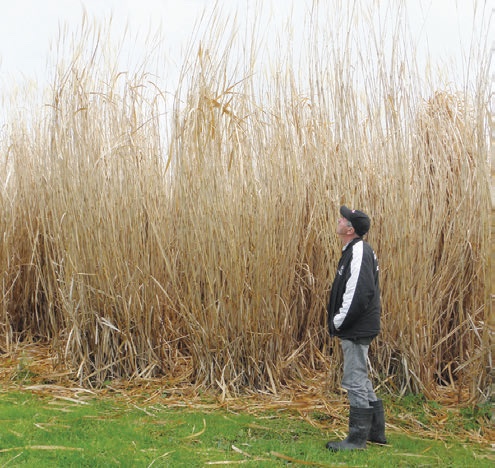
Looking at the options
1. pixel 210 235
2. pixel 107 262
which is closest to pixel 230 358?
pixel 210 235

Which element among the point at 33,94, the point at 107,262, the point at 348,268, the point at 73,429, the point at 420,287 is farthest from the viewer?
the point at 33,94

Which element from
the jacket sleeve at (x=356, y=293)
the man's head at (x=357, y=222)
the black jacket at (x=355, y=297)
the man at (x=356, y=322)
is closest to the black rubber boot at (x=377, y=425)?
the man at (x=356, y=322)

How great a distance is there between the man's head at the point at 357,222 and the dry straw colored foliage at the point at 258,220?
2.59 feet

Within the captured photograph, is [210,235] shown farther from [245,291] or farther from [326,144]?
[326,144]

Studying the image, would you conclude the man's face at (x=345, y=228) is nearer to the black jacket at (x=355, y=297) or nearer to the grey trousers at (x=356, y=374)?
the black jacket at (x=355, y=297)

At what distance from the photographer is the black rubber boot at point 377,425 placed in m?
3.51

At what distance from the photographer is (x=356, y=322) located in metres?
3.36

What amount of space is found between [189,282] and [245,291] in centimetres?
42

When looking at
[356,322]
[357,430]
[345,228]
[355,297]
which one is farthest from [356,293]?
[357,430]

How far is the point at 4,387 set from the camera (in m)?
4.65

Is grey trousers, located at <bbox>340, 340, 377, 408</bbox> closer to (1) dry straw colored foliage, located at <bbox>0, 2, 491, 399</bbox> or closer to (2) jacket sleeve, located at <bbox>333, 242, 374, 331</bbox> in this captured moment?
(2) jacket sleeve, located at <bbox>333, 242, 374, 331</bbox>

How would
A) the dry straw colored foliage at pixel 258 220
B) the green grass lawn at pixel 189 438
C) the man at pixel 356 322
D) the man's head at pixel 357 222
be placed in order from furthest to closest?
the dry straw colored foliage at pixel 258 220
the man's head at pixel 357 222
the man at pixel 356 322
the green grass lawn at pixel 189 438

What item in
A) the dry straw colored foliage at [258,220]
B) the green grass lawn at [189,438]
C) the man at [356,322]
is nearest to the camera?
the green grass lawn at [189,438]

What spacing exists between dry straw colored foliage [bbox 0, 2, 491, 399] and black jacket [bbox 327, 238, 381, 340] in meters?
0.88
